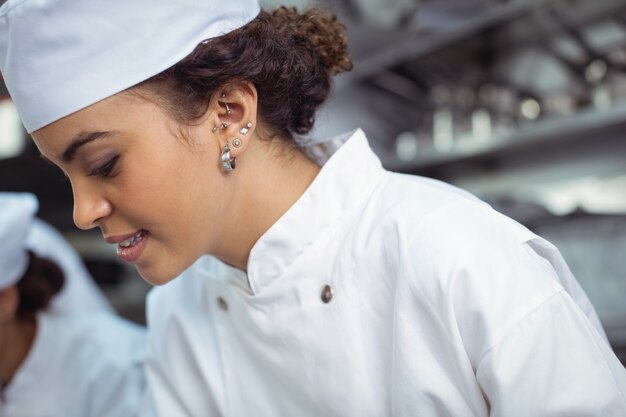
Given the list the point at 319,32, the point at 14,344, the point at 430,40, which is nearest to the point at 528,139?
the point at 430,40

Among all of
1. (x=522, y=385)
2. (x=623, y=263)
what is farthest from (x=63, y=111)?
(x=623, y=263)

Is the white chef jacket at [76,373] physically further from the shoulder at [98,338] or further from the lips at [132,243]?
the lips at [132,243]

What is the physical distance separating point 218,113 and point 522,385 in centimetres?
50

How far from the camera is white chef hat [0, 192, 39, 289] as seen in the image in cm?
143

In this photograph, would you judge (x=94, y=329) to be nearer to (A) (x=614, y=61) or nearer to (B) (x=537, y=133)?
(B) (x=537, y=133)

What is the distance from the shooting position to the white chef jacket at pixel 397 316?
2.49ft

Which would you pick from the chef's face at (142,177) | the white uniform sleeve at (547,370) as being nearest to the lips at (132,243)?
the chef's face at (142,177)

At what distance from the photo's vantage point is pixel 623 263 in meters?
1.55

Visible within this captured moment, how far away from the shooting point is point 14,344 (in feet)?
5.29

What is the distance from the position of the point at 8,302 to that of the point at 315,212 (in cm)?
90

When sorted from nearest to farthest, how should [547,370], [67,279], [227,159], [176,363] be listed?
[547,370] < [227,159] < [176,363] < [67,279]

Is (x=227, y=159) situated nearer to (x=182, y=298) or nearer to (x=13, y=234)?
(x=182, y=298)

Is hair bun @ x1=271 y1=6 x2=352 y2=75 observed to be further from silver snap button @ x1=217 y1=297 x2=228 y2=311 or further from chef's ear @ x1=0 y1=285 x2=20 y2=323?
chef's ear @ x1=0 y1=285 x2=20 y2=323

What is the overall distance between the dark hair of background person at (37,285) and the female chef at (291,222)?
77 centimetres
